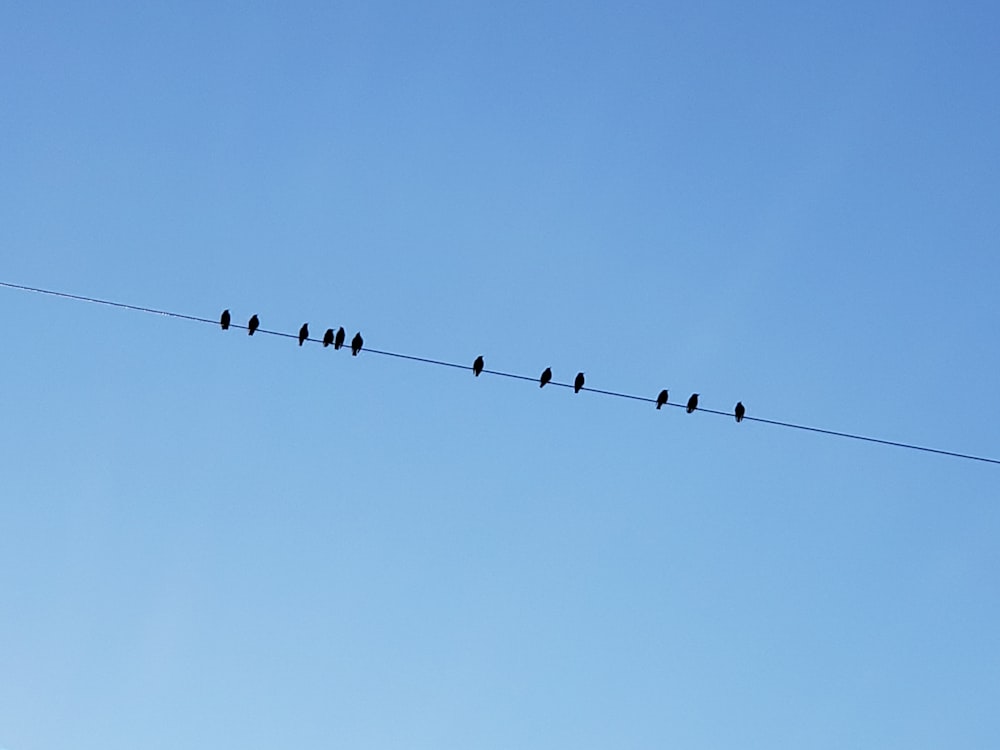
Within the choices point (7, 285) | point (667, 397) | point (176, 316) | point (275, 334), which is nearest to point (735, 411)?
point (667, 397)

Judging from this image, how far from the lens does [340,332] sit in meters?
23.8

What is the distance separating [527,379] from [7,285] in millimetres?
8589

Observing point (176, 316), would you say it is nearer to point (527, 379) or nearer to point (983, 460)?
point (527, 379)

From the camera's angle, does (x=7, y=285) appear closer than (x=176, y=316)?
No

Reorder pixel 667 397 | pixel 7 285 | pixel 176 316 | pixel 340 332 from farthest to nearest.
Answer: pixel 667 397 < pixel 340 332 < pixel 7 285 < pixel 176 316

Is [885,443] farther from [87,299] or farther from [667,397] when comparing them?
[87,299]

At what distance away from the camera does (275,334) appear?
18.8 m

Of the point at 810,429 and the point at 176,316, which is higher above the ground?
the point at 810,429

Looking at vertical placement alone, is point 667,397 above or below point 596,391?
above

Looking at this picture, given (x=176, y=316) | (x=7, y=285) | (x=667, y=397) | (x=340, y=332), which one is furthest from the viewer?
(x=667, y=397)

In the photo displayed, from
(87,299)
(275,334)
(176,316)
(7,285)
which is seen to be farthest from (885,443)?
(7,285)

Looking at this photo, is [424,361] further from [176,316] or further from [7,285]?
[7,285]

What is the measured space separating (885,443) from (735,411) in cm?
581

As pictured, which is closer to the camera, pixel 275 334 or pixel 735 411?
pixel 275 334
